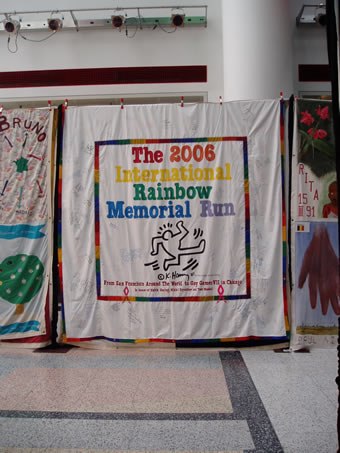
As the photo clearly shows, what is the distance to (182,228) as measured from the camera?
2.76 m

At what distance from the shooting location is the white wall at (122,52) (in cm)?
476

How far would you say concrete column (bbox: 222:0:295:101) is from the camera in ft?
13.2

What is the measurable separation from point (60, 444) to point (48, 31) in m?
4.94

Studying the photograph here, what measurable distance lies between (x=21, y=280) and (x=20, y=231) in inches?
15.4

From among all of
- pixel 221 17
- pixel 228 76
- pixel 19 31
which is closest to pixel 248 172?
pixel 228 76

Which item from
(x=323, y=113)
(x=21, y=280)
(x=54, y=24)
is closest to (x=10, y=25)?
(x=54, y=24)

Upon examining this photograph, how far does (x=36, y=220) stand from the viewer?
2.89 metres

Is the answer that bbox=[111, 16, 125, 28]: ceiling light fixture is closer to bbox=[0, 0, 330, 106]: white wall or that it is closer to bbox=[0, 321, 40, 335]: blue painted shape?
bbox=[0, 0, 330, 106]: white wall

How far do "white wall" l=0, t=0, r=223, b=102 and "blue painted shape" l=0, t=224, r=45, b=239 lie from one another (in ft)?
8.55

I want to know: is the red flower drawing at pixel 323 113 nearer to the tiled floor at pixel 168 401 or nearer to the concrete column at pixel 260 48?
the concrete column at pixel 260 48

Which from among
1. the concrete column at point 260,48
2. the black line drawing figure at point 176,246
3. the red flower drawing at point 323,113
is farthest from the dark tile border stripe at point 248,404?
the concrete column at point 260,48

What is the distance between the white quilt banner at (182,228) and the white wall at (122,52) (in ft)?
7.31

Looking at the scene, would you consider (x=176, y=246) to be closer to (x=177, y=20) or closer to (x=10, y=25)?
(x=177, y=20)

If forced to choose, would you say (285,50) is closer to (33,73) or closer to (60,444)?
(33,73)
